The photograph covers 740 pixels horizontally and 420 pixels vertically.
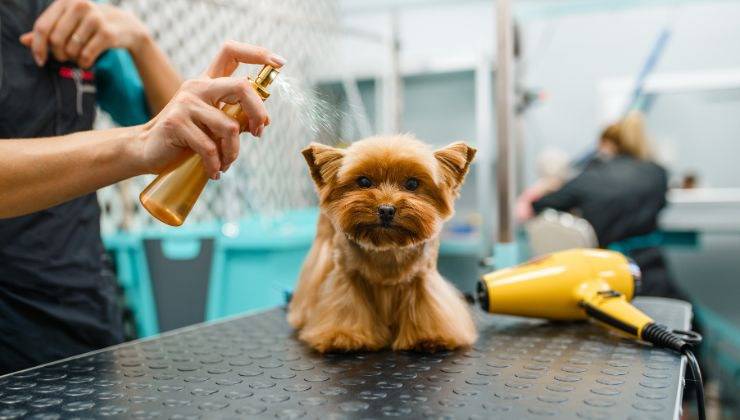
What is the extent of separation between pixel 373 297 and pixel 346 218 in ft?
0.51

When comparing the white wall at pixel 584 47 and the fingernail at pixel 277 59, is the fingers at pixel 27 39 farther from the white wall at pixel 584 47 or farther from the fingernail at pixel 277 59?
the white wall at pixel 584 47

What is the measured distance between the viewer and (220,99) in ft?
2.04

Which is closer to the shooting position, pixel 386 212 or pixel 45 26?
pixel 386 212

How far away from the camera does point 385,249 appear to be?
71 cm

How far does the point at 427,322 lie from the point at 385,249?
14 cm

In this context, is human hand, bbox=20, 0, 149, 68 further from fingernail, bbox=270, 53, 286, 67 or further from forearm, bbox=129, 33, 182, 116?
fingernail, bbox=270, 53, 286, 67

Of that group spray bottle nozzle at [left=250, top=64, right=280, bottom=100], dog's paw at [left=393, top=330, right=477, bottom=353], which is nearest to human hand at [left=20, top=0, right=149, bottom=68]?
spray bottle nozzle at [left=250, top=64, right=280, bottom=100]

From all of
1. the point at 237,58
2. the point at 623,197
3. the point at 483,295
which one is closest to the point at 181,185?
the point at 237,58

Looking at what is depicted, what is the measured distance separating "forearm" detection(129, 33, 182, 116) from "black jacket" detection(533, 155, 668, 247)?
1.88m

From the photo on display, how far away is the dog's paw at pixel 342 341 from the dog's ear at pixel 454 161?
227 millimetres

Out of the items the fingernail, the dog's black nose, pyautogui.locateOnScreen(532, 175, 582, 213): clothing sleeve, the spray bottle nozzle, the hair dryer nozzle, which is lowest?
the hair dryer nozzle

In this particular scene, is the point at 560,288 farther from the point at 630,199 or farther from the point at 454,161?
the point at 630,199

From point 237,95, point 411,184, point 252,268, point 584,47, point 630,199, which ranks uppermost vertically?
point 584,47

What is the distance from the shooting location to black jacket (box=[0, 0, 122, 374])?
873 millimetres
